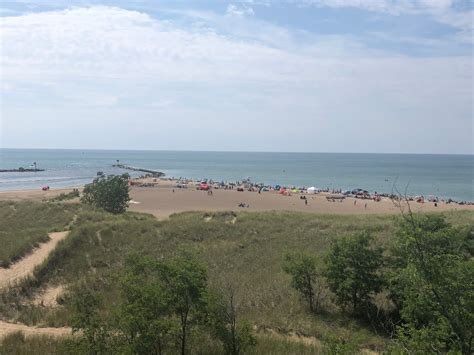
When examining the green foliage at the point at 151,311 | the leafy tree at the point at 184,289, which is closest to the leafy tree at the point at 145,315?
the green foliage at the point at 151,311

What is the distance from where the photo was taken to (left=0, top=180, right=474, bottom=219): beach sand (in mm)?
56156

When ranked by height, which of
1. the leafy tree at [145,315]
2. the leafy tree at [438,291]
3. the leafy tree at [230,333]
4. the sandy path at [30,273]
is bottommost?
the sandy path at [30,273]

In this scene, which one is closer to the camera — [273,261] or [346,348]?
[346,348]

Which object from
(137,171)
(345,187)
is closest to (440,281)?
(345,187)

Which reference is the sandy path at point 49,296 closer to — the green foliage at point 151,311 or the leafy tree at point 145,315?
the green foliage at point 151,311

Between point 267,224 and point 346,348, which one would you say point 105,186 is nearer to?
point 267,224

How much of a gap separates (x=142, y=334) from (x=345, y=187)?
92.0 m

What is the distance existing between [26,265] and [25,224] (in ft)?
52.9

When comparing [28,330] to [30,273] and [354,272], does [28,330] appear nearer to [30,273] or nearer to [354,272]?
[30,273]

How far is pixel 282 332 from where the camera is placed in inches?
599

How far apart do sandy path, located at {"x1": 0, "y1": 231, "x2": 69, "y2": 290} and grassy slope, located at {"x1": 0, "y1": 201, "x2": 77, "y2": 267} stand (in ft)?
1.22

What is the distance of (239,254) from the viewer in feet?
86.5

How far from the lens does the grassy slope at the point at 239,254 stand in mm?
→ 16312

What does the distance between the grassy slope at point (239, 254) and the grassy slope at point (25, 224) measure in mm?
1957
